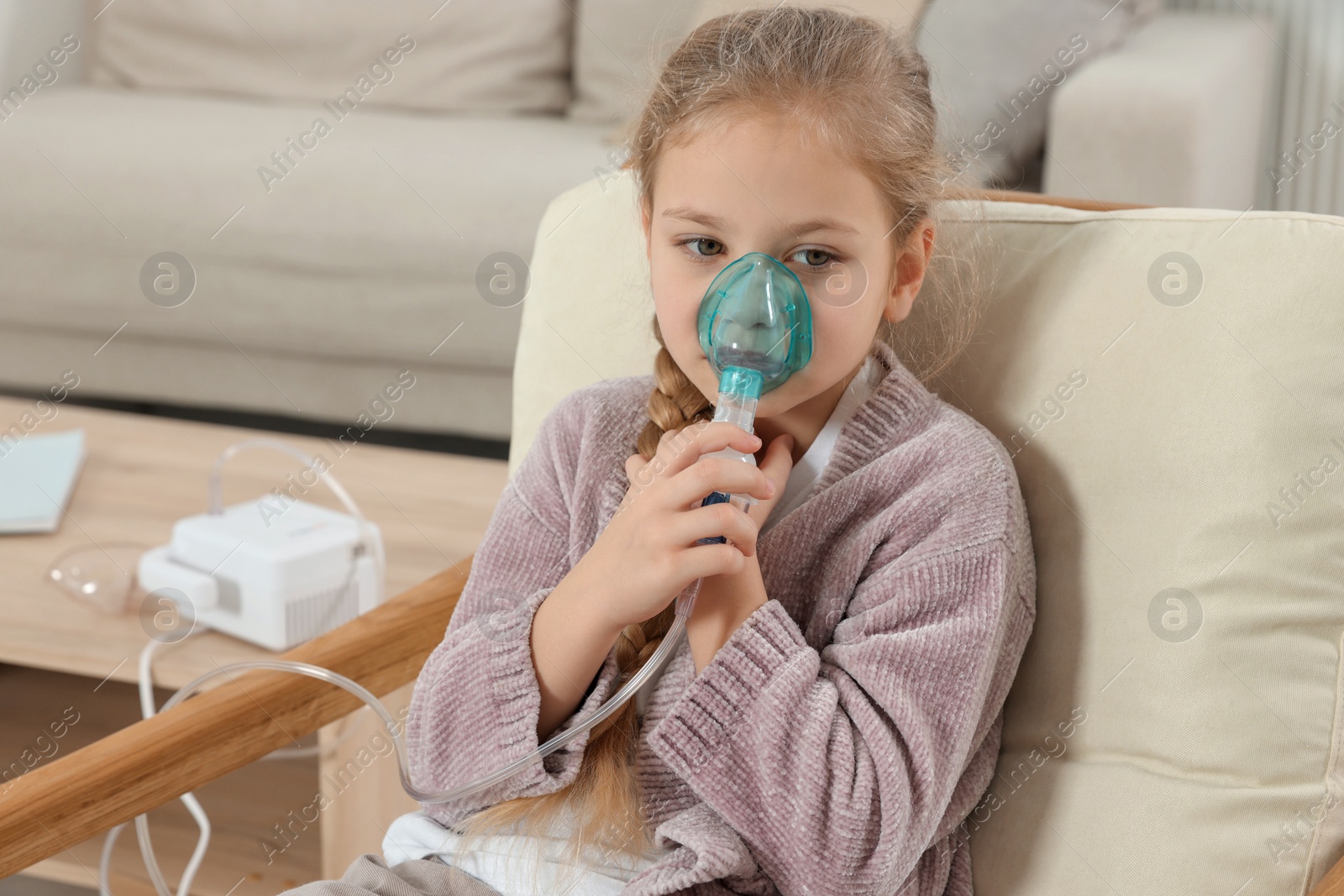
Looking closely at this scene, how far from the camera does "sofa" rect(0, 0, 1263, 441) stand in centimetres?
225

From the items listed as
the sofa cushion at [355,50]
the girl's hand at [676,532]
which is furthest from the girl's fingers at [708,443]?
the sofa cushion at [355,50]

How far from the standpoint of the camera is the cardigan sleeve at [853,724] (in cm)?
80

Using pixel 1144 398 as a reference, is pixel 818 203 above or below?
above

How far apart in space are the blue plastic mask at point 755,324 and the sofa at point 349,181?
1.32 metres

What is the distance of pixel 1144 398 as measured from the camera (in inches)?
35.5

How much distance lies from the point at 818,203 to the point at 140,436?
52.8 inches

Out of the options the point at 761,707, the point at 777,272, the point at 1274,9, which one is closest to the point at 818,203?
the point at 777,272

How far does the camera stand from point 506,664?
2.93 feet

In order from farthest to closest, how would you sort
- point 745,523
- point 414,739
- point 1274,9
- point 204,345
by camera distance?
1. point 1274,9
2. point 204,345
3. point 414,739
4. point 745,523

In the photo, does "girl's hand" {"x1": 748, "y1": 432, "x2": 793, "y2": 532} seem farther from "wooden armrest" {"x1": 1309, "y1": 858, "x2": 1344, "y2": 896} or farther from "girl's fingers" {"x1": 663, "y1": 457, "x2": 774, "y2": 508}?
"wooden armrest" {"x1": 1309, "y1": 858, "x2": 1344, "y2": 896}

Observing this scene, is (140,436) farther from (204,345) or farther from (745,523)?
(745,523)

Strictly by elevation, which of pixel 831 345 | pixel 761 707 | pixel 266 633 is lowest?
pixel 266 633

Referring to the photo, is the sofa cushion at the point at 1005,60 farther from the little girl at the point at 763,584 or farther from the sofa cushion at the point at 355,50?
the little girl at the point at 763,584

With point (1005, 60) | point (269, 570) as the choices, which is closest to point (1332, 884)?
point (269, 570)
